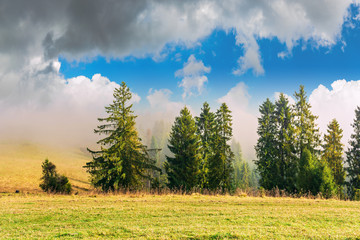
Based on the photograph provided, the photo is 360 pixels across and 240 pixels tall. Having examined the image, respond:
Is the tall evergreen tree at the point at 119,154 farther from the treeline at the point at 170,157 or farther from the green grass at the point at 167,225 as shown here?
the green grass at the point at 167,225

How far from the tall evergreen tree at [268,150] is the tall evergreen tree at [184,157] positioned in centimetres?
1011

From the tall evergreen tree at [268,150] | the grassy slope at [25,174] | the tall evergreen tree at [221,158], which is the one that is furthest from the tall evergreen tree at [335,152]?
the grassy slope at [25,174]

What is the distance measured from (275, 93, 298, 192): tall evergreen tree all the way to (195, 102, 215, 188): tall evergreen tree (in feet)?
32.6

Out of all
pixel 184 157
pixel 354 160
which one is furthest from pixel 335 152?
pixel 184 157

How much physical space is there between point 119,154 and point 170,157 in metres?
6.69

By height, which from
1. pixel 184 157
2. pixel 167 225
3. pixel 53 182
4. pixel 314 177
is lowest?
pixel 53 182

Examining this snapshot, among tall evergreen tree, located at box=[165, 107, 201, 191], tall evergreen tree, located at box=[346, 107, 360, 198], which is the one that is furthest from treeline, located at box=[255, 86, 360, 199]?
tall evergreen tree, located at box=[165, 107, 201, 191]

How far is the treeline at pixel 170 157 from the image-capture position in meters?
28.4

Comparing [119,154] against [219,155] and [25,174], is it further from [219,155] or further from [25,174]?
[25,174]

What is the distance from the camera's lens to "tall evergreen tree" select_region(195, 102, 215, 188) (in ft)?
111

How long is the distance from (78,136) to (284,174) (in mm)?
178787

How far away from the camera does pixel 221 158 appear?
34.4m

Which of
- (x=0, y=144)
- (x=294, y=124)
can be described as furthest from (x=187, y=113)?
(x=0, y=144)

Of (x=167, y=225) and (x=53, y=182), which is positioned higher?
(x=167, y=225)
